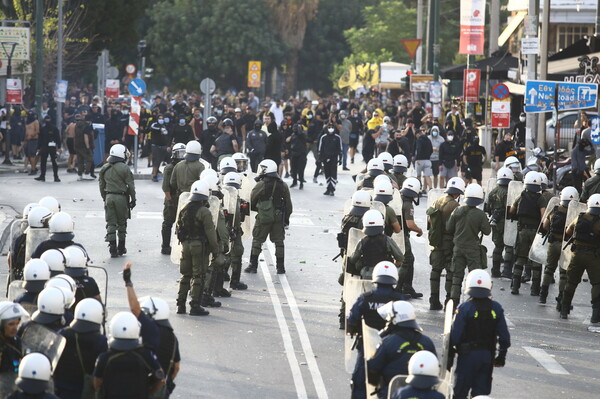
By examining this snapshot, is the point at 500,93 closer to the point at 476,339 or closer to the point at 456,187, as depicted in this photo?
the point at 456,187

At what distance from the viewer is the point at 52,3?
53.0 metres

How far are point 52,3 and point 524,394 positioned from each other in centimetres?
4401

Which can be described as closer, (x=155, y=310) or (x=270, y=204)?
(x=155, y=310)

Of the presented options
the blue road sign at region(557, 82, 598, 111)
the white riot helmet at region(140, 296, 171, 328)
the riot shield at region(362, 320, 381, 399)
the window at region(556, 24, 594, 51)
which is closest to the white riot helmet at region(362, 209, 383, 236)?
the riot shield at region(362, 320, 381, 399)

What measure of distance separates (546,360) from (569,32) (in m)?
36.0

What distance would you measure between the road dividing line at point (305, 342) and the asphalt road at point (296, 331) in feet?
0.04

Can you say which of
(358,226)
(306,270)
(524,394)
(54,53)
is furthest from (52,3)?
(524,394)

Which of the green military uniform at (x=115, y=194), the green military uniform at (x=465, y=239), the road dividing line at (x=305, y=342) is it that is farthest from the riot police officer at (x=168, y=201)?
the green military uniform at (x=465, y=239)

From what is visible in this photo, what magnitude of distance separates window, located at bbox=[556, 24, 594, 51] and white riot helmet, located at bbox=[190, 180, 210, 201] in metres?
35.4

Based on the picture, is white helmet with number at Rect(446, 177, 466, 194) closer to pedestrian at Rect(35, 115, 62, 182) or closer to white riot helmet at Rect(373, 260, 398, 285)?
white riot helmet at Rect(373, 260, 398, 285)

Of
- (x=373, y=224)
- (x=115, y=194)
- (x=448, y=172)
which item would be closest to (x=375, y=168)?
(x=115, y=194)

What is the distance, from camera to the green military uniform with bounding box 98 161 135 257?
19.5 meters

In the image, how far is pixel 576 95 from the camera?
24094 millimetres

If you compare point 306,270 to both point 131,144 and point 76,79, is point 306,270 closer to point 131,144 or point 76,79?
point 131,144
